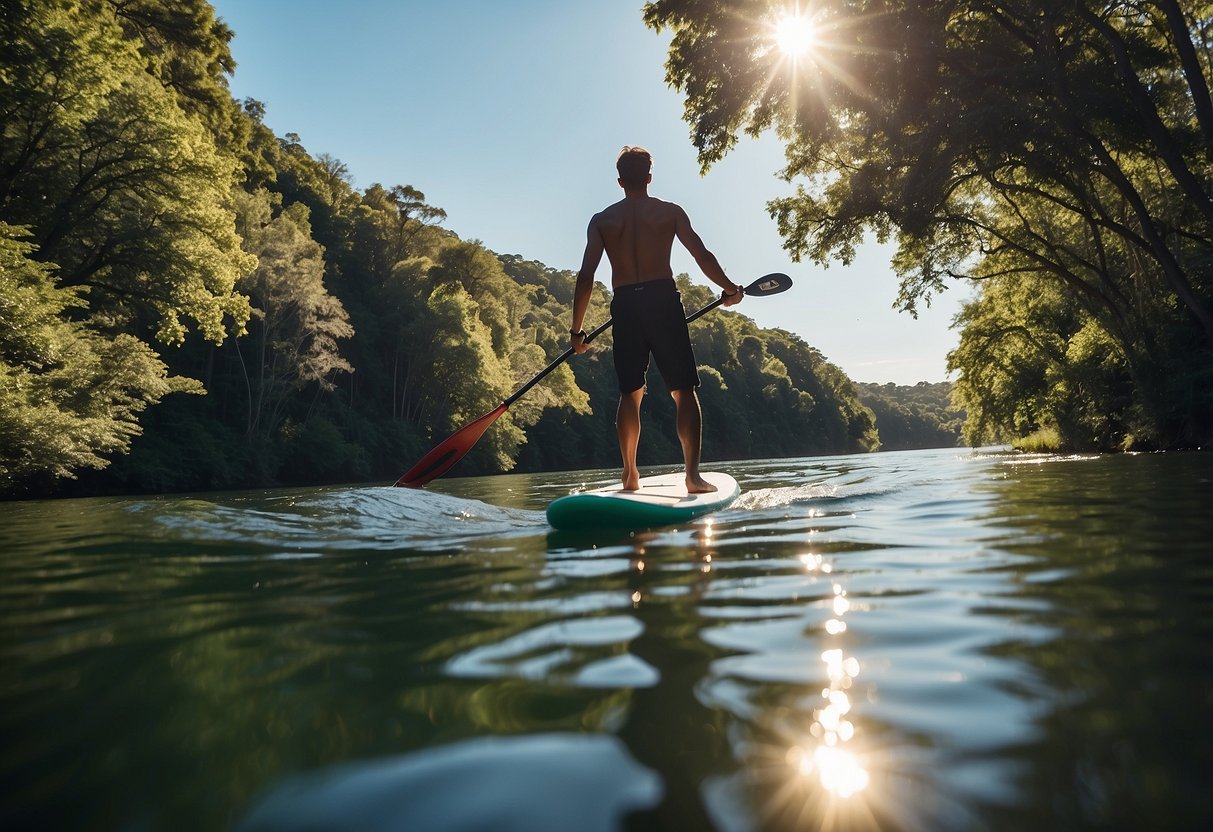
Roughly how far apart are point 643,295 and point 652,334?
0.95 ft

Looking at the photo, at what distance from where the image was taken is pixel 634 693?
1.22m

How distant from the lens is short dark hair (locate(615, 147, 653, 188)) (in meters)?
5.14

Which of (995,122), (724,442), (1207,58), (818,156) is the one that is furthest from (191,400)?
(724,442)

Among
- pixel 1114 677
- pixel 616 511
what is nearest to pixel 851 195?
pixel 616 511

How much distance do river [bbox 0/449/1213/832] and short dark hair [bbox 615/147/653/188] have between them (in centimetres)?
334

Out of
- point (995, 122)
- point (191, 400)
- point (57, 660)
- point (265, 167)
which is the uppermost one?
point (265, 167)

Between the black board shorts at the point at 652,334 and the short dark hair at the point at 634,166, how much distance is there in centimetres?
74

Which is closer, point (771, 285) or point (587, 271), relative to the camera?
point (587, 271)

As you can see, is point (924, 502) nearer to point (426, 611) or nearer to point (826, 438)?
point (426, 611)

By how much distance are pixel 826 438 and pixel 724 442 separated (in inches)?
1087

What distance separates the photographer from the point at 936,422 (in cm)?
13725

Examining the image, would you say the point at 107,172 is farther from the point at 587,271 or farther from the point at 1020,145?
the point at 1020,145

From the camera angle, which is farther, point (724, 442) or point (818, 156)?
point (724, 442)

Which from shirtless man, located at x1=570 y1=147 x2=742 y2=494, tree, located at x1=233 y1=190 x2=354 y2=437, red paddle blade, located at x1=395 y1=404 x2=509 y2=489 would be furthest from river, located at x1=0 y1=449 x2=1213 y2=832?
tree, located at x1=233 y1=190 x2=354 y2=437
